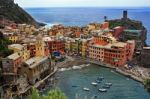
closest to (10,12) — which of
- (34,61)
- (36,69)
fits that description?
(34,61)

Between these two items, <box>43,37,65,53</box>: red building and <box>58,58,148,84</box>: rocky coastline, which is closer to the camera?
<box>58,58,148,84</box>: rocky coastline

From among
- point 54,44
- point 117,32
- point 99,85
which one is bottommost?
point 99,85

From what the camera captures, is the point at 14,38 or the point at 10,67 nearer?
the point at 10,67

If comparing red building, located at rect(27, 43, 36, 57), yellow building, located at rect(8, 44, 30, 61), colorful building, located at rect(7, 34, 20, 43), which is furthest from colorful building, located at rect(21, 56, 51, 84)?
colorful building, located at rect(7, 34, 20, 43)

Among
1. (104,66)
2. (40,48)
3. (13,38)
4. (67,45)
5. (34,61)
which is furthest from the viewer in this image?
(67,45)

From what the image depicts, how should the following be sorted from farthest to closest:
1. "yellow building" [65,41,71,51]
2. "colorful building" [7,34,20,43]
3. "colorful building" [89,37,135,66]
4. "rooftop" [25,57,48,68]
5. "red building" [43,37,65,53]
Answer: "yellow building" [65,41,71,51], "red building" [43,37,65,53], "colorful building" [7,34,20,43], "colorful building" [89,37,135,66], "rooftop" [25,57,48,68]

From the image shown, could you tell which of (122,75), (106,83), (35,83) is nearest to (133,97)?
(106,83)

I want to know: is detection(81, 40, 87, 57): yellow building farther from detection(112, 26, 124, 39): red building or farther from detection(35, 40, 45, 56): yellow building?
detection(112, 26, 124, 39): red building

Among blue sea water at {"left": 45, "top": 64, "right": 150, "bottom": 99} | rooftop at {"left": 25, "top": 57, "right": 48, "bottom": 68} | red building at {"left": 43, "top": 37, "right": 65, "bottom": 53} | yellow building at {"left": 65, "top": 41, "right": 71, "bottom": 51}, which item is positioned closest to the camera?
blue sea water at {"left": 45, "top": 64, "right": 150, "bottom": 99}

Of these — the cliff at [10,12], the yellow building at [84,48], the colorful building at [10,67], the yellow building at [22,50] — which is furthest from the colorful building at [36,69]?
the cliff at [10,12]

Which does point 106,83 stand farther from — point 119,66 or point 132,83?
point 119,66

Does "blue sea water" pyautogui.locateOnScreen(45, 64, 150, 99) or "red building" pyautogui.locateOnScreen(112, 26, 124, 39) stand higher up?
"red building" pyautogui.locateOnScreen(112, 26, 124, 39)

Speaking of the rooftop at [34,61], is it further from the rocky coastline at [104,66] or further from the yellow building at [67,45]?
the yellow building at [67,45]

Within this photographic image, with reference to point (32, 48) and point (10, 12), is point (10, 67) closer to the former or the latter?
point (32, 48)
